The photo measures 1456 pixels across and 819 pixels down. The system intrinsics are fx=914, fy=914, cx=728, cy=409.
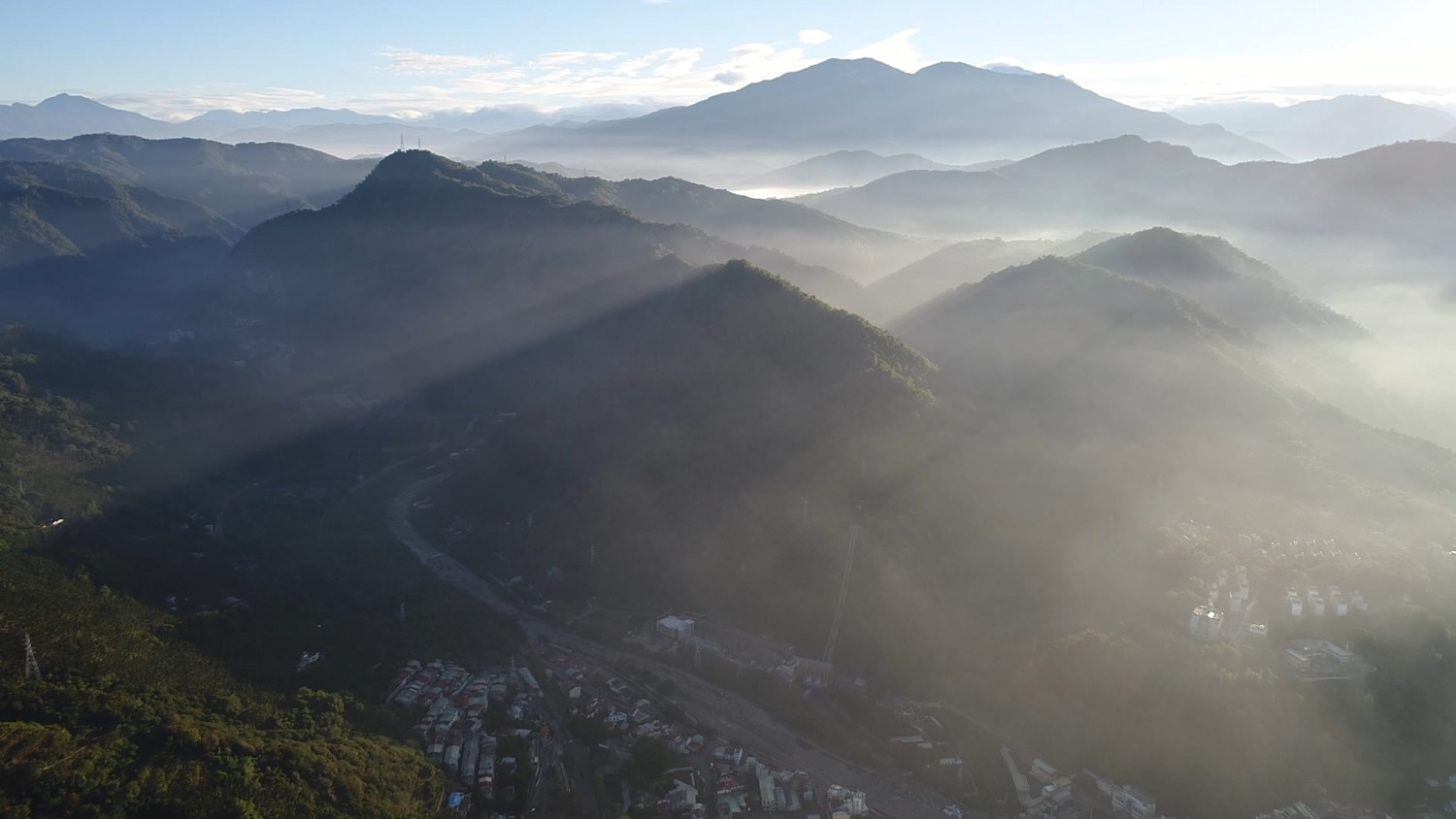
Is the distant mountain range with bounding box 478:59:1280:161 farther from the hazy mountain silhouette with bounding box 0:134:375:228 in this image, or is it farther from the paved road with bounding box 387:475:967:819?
the paved road with bounding box 387:475:967:819

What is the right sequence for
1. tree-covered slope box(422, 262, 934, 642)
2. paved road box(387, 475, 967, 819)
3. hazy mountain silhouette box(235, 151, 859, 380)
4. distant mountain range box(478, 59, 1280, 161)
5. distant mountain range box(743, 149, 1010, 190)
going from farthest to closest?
distant mountain range box(478, 59, 1280, 161) < distant mountain range box(743, 149, 1010, 190) < hazy mountain silhouette box(235, 151, 859, 380) < tree-covered slope box(422, 262, 934, 642) < paved road box(387, 475, 967, 819)

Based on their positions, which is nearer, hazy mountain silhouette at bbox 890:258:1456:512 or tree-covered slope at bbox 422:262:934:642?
tree-covered slope at bbox 422:262:934:642

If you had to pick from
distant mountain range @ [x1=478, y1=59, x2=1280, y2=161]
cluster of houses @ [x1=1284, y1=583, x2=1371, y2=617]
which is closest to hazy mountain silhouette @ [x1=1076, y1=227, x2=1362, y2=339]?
cluster of houses @ [x1=1284, y1=583, x2=1371, y2=617]

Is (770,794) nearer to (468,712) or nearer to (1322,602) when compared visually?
(468,712)

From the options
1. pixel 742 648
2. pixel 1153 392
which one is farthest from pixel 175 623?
pixel 1153 392

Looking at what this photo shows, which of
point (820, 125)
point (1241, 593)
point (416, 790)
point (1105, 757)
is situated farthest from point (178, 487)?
point (820, 125)
